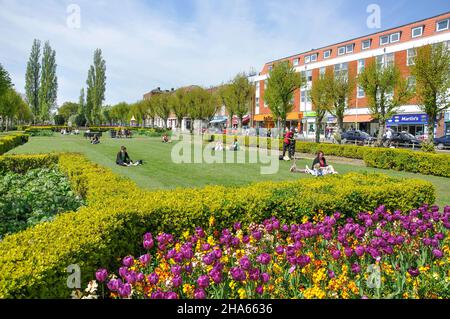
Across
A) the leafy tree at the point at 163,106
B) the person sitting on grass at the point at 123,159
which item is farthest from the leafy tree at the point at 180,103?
the person sitting on grass at the point at 123,159

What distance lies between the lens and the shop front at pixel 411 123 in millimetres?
37950

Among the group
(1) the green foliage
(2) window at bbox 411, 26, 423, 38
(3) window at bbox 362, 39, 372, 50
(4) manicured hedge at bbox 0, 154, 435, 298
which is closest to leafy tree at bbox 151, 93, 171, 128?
(3) window at bbox 362, 39, 372, 50

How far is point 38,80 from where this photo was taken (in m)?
68.9

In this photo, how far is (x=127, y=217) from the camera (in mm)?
4660

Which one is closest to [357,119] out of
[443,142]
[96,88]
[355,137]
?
[355,137]

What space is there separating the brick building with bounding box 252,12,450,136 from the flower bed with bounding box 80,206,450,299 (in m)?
31.0

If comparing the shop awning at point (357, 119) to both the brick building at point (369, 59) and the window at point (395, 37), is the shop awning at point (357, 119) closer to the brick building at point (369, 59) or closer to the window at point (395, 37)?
the brick building at point (369, 59)

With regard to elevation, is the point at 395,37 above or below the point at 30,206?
above

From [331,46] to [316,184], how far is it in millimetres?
49237

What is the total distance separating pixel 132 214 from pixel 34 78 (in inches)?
2971

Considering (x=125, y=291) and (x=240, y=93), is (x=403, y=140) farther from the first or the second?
(x=125, y=291)

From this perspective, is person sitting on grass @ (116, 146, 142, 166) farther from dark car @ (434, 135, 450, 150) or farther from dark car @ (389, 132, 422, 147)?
dark car @ (434, 135, 450, 150)

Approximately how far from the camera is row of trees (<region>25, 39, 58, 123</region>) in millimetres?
68125

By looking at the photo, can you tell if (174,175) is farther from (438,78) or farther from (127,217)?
(438,78)
